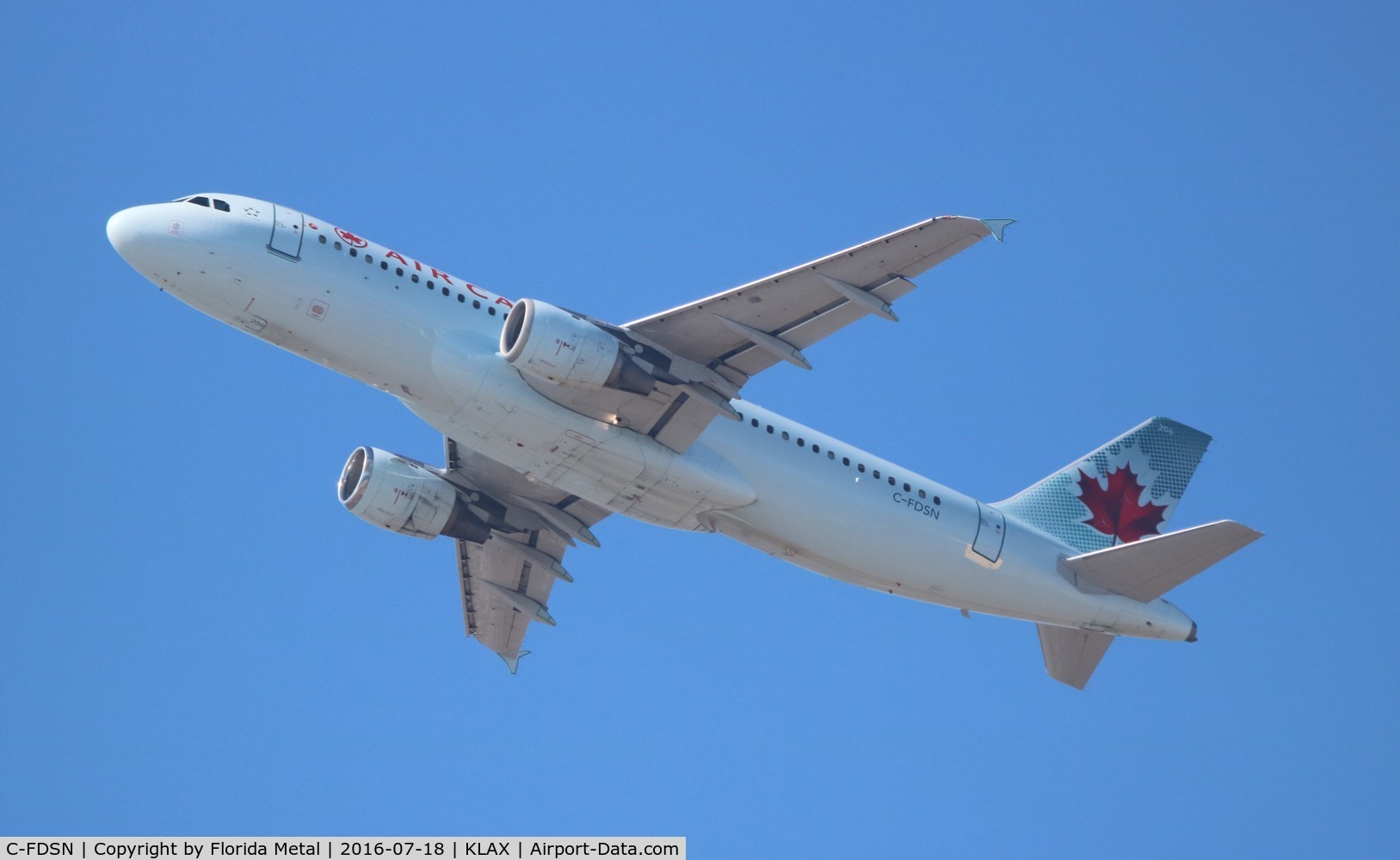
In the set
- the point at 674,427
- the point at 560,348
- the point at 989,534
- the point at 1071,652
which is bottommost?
the point at 1071,652

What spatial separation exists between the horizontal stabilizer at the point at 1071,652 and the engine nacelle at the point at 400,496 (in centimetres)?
1505

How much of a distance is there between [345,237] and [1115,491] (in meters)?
20.6

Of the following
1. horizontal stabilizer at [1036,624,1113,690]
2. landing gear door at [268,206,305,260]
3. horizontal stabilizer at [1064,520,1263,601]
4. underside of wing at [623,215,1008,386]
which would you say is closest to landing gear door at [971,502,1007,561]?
horizontal stabilizer at [1064,520,1263,601]

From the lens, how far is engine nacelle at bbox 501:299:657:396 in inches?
1309

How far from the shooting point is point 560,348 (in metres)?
33.4

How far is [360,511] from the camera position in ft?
133

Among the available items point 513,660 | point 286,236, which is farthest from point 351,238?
point 513,660

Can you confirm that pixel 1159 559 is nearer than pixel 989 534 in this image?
Yes

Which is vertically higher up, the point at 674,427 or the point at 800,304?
the point at 800,304

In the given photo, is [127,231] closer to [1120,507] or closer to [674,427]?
[674,427]

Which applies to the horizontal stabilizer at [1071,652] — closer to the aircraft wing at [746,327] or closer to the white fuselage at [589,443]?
the white fuselage at [589,443]

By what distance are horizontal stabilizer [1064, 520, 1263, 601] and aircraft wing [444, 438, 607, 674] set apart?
12522 millimetres

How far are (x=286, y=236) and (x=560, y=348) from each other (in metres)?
6.21

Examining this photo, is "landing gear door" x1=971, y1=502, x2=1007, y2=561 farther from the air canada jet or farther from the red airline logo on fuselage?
the red airline logo on fuselage
